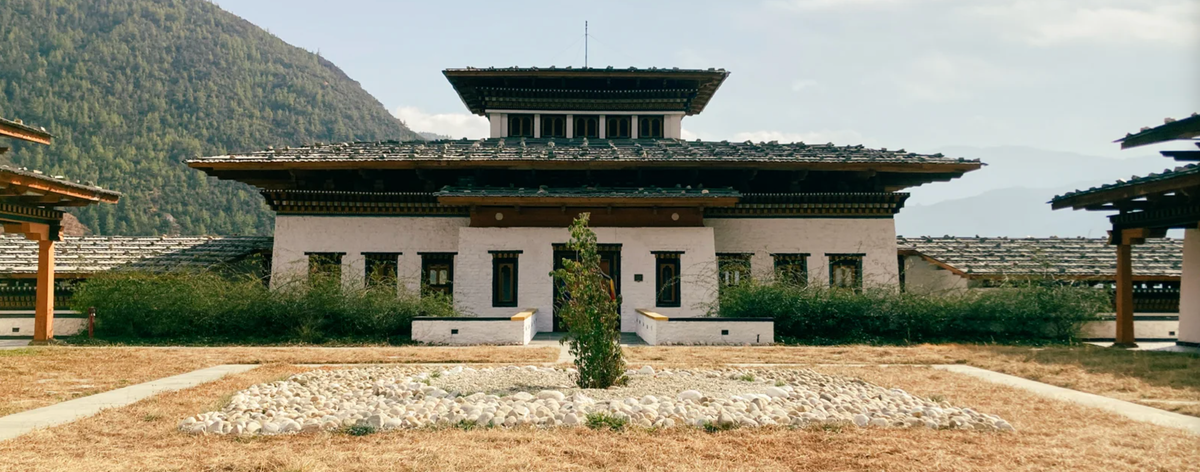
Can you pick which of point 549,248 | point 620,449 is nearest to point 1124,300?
point 549,248

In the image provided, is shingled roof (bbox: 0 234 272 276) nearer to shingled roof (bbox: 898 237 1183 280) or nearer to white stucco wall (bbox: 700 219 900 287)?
white stucco wall (bbox: 700 219 900 287)

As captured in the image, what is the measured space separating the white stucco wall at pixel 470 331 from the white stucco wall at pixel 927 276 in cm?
1239

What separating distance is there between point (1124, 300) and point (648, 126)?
1497 cm

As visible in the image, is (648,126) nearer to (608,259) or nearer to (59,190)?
(608,259)

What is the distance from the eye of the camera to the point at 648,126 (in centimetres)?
2820

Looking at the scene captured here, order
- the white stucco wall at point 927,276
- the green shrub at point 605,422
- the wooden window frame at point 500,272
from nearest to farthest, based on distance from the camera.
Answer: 1. the green shrub at point 605,422
2. the wooden window frame at point 500,272
3. the white stucco wall at point 927,276

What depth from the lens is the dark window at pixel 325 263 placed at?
861 inches

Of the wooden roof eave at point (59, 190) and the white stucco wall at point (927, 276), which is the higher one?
the wooden roof eave at point (59, 190)

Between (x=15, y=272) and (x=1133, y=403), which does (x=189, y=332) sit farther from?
(x=1133, y=403)

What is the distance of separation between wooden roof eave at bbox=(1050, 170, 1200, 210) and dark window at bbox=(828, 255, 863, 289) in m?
5.44

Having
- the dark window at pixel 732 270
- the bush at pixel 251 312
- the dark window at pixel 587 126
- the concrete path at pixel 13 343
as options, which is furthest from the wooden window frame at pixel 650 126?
→ the concrete path at pixel 13 343

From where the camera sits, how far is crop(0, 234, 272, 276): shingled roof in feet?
76.0

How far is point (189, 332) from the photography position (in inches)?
761

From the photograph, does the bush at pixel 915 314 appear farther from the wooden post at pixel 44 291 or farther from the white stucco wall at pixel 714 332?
the wooden post at pixel 44 291
